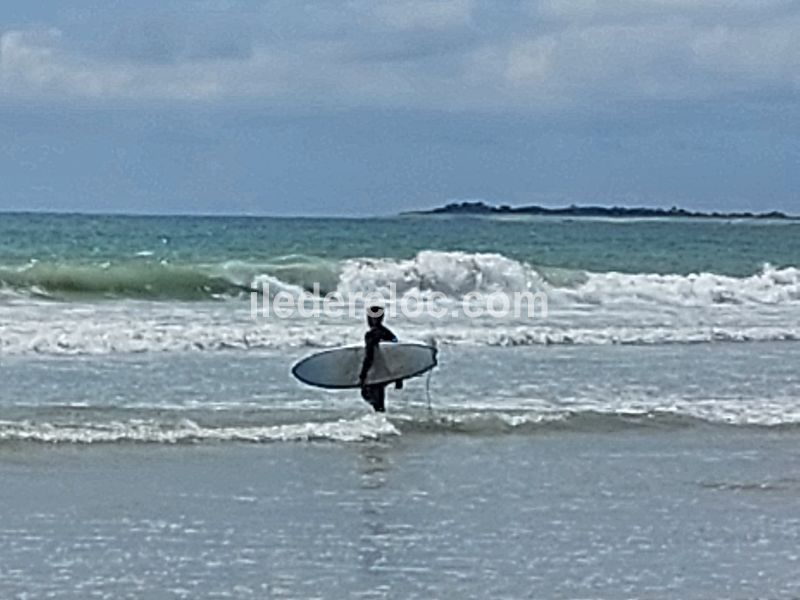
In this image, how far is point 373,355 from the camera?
603 inches

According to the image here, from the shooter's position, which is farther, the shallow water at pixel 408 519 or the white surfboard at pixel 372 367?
the white surfboard at pixel 372 367

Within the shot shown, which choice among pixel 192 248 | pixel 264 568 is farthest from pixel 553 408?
pixel 192 248

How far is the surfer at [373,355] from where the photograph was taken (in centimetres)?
1523

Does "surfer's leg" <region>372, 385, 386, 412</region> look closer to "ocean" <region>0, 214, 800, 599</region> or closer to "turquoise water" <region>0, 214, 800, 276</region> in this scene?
"ocean" <region>0, 214, 800, 599</region>

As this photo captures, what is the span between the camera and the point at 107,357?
19.9 meters

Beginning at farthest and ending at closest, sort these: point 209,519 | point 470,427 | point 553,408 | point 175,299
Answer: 1. point 175,299
2. point 553,408
3. point 470,427
4. point 209,519

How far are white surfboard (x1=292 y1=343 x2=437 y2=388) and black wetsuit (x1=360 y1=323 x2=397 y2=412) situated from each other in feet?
0.17

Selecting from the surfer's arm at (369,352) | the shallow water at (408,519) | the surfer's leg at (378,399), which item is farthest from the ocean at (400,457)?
the surfer's arm at (369,352)

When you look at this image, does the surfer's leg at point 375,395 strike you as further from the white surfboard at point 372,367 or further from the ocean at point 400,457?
the ocean at point 400,457

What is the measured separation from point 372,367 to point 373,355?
11 cm

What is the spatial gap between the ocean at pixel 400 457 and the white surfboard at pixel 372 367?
30 centimetres

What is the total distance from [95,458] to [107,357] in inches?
268

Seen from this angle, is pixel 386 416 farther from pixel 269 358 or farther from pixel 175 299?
pixel 175 299

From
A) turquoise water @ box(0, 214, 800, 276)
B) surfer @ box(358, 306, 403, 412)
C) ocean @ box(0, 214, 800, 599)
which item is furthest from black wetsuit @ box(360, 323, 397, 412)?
turquoise water @ box(0, 214, 800, 276)
